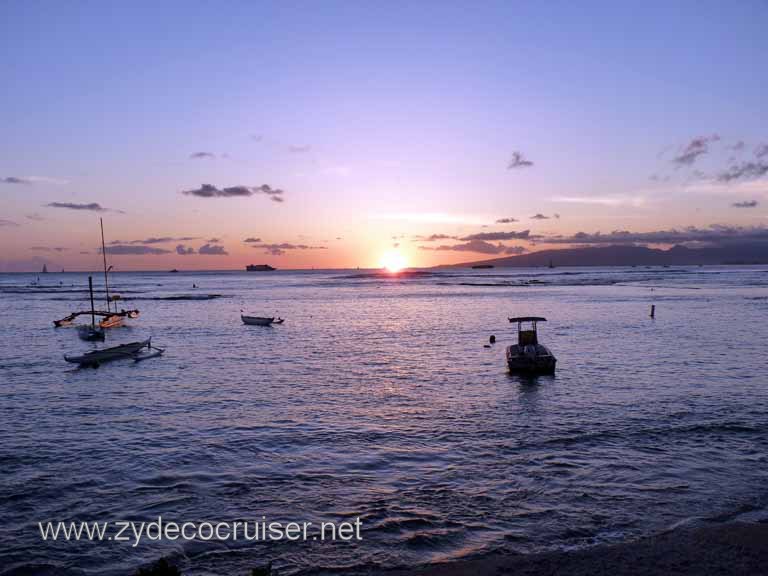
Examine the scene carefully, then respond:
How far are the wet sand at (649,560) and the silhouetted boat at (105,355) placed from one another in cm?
3449

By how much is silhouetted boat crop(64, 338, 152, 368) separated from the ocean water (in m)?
1.00

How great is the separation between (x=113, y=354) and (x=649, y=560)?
132 ft

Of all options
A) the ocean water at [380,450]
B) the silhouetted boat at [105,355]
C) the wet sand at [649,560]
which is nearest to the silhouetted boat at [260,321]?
the silhouetted boat at [105,355]

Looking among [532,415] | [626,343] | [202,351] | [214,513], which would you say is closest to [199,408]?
[214,513]

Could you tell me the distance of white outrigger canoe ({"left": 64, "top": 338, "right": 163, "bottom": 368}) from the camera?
39625mm

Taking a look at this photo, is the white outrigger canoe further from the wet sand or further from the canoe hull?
the wet sand

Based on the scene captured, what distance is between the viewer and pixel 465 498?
16.2 meters

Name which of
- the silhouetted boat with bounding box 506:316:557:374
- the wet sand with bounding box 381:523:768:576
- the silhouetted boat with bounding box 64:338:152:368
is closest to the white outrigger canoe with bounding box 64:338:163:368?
the silhouetted boat with bounding box 64:338:152:368

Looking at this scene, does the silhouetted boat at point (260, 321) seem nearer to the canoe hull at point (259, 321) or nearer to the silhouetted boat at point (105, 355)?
the canoe hull at point (259, 321)

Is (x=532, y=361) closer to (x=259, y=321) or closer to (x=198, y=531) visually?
(x=198, y=531)

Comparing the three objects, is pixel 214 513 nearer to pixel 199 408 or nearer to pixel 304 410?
pixel 304 410

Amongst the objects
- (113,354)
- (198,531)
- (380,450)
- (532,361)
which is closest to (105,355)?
(113,354)

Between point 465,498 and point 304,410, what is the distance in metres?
11.9

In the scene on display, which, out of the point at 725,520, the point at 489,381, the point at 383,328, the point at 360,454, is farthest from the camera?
the point at 383,328
